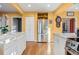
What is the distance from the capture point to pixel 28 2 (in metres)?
1.30

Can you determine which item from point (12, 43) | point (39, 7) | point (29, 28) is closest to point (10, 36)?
point (12, 43)

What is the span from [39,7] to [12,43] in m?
0.47

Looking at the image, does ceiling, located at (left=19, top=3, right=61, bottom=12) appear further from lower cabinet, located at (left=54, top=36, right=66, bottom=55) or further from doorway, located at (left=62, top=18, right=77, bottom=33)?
lower cabinet, located at (left=54, top=36, right=66, bottom=55)

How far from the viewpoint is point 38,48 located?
1553 millimetres

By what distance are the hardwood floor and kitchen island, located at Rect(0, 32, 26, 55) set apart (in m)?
0.06

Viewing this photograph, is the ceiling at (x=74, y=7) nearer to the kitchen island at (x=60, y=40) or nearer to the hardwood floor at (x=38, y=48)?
the kitchen island at (x=60, y=40)

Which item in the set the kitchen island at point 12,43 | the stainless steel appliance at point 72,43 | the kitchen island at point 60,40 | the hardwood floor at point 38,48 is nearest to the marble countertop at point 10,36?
the kitchen island at point 12,43

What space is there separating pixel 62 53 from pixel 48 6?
49 centimetres

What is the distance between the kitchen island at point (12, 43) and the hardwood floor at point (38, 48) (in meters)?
0.06

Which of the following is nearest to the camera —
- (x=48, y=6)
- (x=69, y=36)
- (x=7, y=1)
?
(x=7, y=1)

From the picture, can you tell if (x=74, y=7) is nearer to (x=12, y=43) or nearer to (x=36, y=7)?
(x=36, y=7)

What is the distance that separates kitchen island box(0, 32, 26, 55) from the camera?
1352 millimetres
